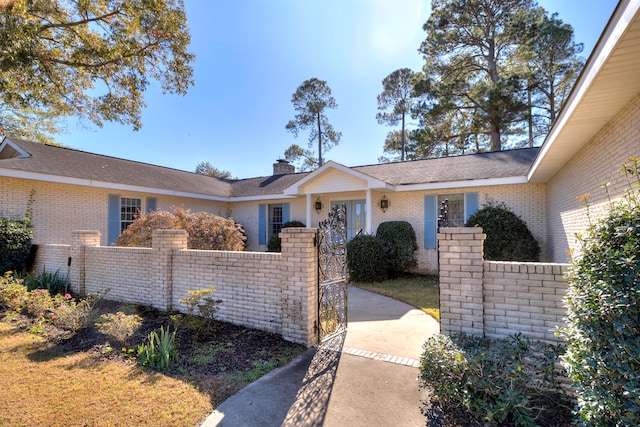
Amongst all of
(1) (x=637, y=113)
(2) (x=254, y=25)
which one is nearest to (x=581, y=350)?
(1) (x=637, y=113)

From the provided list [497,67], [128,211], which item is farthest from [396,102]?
[128,211]

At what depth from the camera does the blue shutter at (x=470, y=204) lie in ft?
31.4

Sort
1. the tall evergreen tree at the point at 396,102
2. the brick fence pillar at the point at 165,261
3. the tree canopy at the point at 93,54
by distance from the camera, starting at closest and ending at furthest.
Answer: the tree canopy at the point at 93,54 → the brick fence pillar at the point at 165,261 → the tall evergreen tree at the point at 396,102

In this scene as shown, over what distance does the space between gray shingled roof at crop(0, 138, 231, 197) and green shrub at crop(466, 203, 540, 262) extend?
11.0 meters

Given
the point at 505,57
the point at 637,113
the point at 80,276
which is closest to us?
the point at 637,113

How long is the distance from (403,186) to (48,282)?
10.3m

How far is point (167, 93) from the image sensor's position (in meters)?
8.01

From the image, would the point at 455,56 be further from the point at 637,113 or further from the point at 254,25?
the point at 637,113

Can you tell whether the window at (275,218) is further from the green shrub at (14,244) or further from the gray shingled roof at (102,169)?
the green shrub at (14,244)

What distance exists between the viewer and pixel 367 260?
9070 millimetres

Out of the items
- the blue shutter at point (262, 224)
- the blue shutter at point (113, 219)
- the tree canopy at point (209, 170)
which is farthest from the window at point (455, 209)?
the tree canopy at point (209, 170)

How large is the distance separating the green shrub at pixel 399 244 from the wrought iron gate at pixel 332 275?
470 centimetres

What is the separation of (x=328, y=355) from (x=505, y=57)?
20.0m

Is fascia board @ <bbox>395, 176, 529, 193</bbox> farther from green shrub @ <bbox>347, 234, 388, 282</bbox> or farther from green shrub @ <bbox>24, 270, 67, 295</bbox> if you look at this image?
green shrub @ <bbox>24, 270, 67, 295</bbox>
